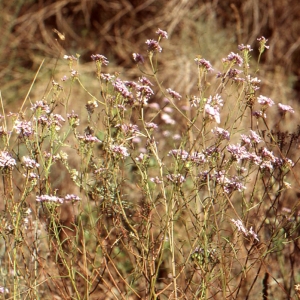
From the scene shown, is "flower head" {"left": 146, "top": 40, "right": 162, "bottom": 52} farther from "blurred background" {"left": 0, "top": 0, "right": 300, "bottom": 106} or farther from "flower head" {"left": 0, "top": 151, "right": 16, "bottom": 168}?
"blurred background" {"left": 0, "top": 0, "right": 300, "bottom": 106}

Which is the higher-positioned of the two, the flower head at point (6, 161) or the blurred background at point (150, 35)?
the flower head at point (6, 161)

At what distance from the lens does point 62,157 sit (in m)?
1.84

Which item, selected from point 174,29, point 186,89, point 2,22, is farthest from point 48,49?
point 186,89

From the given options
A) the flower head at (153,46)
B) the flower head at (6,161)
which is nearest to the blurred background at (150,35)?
the flower head at (153,46)

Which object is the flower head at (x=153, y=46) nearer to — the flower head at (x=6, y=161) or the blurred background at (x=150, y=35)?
the flower head at (x=6, y=161)

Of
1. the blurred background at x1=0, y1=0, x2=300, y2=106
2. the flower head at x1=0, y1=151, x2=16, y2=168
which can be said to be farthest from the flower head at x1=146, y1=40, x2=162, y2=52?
the blurred background at x1=0, y1=0, x2=300, y2=106

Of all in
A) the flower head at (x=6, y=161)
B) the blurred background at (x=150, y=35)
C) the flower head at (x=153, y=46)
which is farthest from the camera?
the blurred background at (x=150, y=35)

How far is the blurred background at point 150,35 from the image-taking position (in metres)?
5.49

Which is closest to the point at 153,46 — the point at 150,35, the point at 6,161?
the point at 6,161

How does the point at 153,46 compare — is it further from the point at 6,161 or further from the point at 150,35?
the point at 150,35

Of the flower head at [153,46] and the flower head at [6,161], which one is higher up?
the flower head at [153,46]

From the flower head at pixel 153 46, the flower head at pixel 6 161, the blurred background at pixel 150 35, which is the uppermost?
the flower head at pixel 153 46

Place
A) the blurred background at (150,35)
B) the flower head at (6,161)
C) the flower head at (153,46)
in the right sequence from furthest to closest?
the blurred background at (150,35)
the flower head at (153,46)
the flower head at (6,161)

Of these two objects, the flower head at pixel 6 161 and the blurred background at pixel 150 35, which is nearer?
the flower head at pixel 6 161
